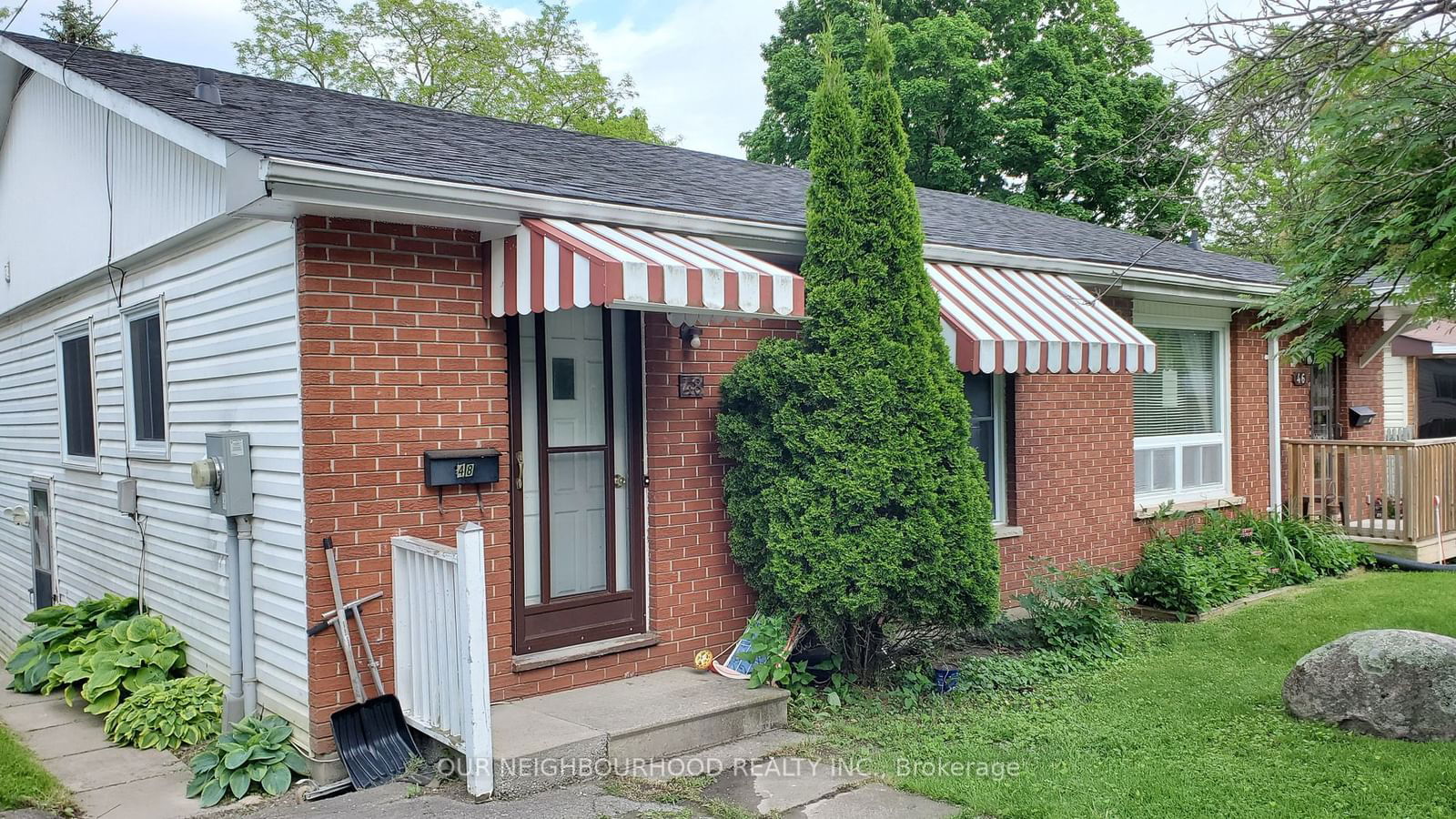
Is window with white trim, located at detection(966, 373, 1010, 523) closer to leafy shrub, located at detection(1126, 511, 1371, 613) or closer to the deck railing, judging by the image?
leafy shrub, located at detection(1126, 511, 1371, 613)

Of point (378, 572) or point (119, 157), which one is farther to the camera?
point (119, 157)

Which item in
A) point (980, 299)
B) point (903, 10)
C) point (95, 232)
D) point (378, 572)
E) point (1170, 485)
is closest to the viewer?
point (378, 572)

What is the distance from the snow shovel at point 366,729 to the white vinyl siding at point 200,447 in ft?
0.95

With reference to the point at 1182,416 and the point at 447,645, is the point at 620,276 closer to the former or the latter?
the point at 447,645

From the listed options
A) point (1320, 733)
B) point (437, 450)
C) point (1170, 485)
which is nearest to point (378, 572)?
point (437, 450)

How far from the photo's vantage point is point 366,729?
5.54m

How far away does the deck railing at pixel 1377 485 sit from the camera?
11.3m

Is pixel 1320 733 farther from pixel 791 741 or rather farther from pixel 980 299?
pixel 980 299

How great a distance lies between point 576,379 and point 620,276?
5.51 feet

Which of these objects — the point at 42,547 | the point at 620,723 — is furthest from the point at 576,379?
the point at 42,547

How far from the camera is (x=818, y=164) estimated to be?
269 inches

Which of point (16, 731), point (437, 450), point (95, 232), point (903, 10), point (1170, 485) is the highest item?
point (903, 10)

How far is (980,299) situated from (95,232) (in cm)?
717

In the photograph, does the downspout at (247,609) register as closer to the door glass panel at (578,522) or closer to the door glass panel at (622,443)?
the door glass panel at (578,522)
